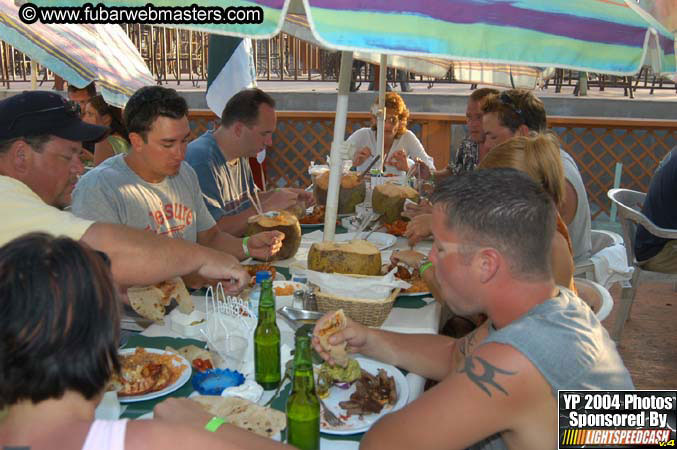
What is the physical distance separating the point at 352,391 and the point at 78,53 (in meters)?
3.72

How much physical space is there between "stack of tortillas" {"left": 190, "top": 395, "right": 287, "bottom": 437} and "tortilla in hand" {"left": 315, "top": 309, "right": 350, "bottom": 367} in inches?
11.2

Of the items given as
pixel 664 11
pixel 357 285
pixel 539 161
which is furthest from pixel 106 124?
pixel 664 11

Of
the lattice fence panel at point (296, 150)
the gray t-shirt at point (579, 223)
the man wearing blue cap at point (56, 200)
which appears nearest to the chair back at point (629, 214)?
the gray t-shirt at point (579, 223)

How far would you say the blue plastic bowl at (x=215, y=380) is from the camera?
1.96 meters

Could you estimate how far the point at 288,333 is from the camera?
98.0 inches

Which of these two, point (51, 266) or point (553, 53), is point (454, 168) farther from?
point (51, 266)

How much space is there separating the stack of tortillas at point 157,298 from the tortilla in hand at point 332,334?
73cm

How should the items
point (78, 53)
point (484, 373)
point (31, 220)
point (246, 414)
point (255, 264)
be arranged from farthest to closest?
point (78, 53) < point (255, 264) < point (31, 220) < point (246, 414) < point (484, 373)

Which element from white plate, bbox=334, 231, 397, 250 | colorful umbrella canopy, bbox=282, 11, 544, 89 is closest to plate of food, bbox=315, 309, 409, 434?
white plate, bbox=334, 231, 397, 250

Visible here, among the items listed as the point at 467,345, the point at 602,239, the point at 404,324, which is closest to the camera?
the point at 467,345

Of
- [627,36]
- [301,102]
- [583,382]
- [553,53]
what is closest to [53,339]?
[583,382]

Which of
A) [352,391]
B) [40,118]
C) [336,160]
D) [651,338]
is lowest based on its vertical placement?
[651,338]

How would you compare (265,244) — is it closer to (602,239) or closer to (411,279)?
(411,279)

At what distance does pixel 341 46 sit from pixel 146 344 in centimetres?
131
